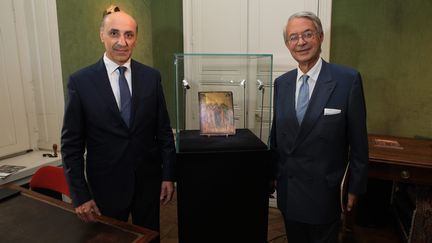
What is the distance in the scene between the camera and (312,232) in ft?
5.38

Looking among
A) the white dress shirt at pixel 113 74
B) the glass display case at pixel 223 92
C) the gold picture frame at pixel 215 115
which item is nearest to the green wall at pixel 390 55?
the glass display case at pixel 223 92

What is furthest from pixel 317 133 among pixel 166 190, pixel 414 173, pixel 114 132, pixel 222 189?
pixel 414 173

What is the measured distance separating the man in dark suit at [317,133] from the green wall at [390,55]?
53.4 inches

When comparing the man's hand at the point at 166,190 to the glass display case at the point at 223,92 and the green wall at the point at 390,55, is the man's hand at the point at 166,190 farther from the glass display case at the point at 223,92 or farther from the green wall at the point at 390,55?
the green wall at the point at 390,55

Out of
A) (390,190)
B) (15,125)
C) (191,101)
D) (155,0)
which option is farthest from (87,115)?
(390,190)

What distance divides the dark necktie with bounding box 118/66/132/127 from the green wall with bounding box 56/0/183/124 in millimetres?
1177

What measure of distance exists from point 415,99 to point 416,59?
318 millimetres

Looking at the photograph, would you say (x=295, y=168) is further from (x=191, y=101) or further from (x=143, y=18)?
(x=143, y=18)

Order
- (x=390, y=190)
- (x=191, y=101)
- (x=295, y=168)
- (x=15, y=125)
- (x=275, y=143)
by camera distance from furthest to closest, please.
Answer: (x=390, y=190) → (x=15, y=125) → (x=191, y=101) → (x=275, y=143) → (x=295, y=168)

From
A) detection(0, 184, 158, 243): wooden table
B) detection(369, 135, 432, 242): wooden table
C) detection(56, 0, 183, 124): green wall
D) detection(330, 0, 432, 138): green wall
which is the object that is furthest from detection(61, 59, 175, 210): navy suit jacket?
detection(330, 0, 432, 138): green wall

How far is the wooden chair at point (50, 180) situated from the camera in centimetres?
179

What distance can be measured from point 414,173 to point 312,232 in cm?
93

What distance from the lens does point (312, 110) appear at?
58.1 inches

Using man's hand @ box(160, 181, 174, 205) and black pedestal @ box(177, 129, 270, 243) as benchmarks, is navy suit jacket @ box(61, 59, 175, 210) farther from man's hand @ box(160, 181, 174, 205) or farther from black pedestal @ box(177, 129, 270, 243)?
black pedestal @ box(177, 129, 270, 243)
